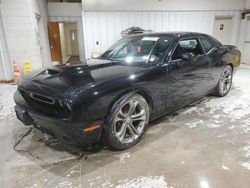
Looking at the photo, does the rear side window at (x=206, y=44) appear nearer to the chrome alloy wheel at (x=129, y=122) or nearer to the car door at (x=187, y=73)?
the car door at (x=187, y=73)

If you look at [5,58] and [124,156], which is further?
[5,58]

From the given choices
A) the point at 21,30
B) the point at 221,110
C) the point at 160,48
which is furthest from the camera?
the point at 21,30

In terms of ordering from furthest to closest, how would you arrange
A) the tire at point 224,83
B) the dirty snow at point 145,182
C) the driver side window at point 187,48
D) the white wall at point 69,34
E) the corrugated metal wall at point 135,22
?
the white wall at point 69,34 → the corrugated metal wall at point 135,22 → the tire at point 224,83 → the driver side window at point 187,48 → the dirty snow at point 145,182

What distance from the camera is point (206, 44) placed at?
3322mm

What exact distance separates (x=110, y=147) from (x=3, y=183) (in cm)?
105

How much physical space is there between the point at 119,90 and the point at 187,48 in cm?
159

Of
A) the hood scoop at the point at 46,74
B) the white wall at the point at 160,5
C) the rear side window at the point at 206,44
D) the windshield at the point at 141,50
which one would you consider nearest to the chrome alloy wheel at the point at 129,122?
the windshield at the point at 141,50

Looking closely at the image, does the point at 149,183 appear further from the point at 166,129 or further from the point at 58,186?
the point at 166,129

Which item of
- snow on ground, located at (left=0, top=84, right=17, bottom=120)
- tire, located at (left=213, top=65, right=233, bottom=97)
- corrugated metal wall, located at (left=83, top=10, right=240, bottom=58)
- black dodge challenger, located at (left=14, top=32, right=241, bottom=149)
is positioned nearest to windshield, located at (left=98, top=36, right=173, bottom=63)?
black dodge challenger, located at (left=14, top=32, right=241, bottom=149)

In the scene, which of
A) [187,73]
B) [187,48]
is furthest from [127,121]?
[187,48]

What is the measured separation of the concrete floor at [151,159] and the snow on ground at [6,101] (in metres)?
0.42

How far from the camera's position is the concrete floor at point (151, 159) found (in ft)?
5.82

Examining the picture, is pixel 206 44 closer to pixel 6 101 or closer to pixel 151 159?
pixel 151 159

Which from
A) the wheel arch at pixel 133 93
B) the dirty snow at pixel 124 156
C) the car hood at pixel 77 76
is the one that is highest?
the car hood at pixel 77 76
